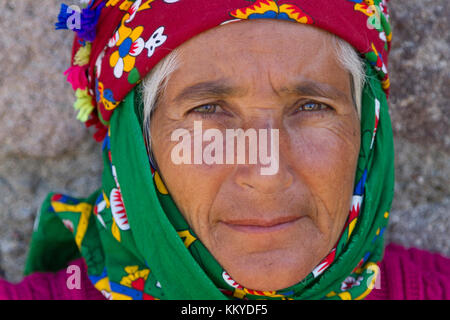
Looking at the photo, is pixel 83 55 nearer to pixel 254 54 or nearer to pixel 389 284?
pixel 254 54

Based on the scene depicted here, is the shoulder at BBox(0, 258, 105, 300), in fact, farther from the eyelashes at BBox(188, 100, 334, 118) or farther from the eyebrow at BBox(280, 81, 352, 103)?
the eyebrow at BBox(280, 81, 352, 103)

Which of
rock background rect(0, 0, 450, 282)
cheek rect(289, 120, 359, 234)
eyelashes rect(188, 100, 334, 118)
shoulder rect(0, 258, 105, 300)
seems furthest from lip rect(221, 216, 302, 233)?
rock background rect(0, 0, 450, 282)

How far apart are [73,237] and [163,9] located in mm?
1006

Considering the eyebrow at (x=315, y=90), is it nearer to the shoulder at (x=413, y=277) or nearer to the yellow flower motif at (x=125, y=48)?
the yellow flower motif at (x=125, y=48)

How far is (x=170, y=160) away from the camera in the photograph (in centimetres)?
144

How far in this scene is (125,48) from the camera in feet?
4.75

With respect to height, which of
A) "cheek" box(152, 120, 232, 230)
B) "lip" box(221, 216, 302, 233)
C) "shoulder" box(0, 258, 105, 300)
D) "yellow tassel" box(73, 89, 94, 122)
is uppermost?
"yellow tassel" box(73, 89, 94, 122)

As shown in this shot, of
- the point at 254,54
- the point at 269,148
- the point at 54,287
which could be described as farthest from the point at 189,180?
the point at 54,287

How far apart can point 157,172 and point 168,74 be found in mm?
312

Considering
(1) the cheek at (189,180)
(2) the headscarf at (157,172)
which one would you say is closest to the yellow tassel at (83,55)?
(2) the headscarf at (157,172)

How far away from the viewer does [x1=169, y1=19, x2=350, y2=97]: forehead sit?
134cm

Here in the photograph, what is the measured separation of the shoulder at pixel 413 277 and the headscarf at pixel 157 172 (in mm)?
138

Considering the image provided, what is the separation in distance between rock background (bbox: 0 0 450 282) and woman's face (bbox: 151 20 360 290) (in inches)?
26.2

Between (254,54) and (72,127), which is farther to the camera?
(72,127)
